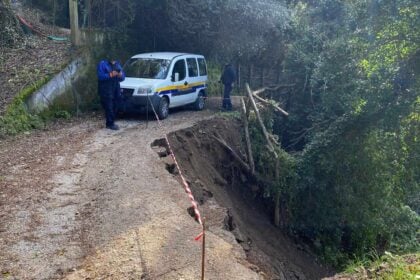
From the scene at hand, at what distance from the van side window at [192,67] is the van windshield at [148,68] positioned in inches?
48.4

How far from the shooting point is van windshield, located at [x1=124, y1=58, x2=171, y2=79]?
45.2 ft

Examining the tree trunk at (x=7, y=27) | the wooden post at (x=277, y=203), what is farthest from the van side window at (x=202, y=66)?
the tree trunk at (x=7, y=27)

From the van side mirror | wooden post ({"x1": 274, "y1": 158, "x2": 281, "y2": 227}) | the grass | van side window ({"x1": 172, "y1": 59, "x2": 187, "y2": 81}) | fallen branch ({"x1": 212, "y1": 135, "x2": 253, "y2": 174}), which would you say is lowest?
wooden post ({"x1": 274, "y1": 158, "x2": 281, "y2": 227})

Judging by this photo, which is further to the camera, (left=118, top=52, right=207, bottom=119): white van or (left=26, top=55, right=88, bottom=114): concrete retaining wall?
(left=118, top=52, right=207, bottom=119): white van

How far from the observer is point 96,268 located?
518 centimetres

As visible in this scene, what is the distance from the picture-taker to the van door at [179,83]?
1409cm

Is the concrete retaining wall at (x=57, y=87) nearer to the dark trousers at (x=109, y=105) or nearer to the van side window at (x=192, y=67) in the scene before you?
the dark trousers at (x=109, y=105)

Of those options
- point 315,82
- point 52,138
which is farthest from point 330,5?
point 52,138

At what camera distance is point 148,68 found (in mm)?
13961

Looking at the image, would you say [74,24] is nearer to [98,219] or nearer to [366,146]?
[366,146]

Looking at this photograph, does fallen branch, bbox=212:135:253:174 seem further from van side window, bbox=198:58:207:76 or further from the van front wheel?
van side window, bbox=198:58:207:76

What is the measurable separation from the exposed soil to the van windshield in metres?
1.99

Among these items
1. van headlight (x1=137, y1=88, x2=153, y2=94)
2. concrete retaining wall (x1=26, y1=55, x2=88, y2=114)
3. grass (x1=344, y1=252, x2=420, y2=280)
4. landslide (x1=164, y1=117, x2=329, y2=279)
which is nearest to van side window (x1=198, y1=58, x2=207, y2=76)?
landslide (x1=164, y1=117, x2=329, y2=279)

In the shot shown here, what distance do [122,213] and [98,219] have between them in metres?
0.35
